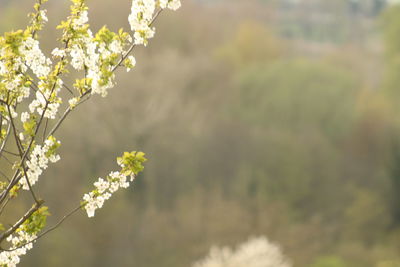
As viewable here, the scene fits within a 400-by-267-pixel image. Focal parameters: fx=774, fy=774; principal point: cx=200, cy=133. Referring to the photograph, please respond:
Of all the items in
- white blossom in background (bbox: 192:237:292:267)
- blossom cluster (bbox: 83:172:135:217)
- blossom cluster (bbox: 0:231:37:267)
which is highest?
white blossom in background (bbox: 192:237:292:267)

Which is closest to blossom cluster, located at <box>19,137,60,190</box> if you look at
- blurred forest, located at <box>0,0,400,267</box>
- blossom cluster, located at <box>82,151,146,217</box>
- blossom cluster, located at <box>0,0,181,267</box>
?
blossom cluster, located at <box>0,0,181,267</box>

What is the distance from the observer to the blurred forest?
70.8ft

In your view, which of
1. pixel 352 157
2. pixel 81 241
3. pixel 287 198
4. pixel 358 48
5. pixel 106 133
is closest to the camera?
pixel 81 241

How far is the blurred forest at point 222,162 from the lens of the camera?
2158cm

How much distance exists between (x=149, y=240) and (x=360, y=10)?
3727 cm

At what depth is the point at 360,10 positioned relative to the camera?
5525cm

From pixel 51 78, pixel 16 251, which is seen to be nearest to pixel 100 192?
pixel 16 251

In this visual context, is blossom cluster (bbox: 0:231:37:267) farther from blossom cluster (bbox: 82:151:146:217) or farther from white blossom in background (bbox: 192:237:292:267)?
white blossom in background (bbox: 192:237:292:267)

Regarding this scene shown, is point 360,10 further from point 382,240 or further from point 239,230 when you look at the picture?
point 239,230

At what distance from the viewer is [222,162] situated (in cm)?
2572

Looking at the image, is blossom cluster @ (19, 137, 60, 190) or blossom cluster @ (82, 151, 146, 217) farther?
blossom cluster @ (82, 151, 146, 217)

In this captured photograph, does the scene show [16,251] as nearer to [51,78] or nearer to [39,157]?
[39,157]

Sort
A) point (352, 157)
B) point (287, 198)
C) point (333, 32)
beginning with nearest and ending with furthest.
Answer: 1. point (287, 198)
2. point (352, 157)
3. point (333, 32)

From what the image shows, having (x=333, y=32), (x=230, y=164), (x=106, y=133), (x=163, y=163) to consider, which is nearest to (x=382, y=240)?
(x=230, y=164)
